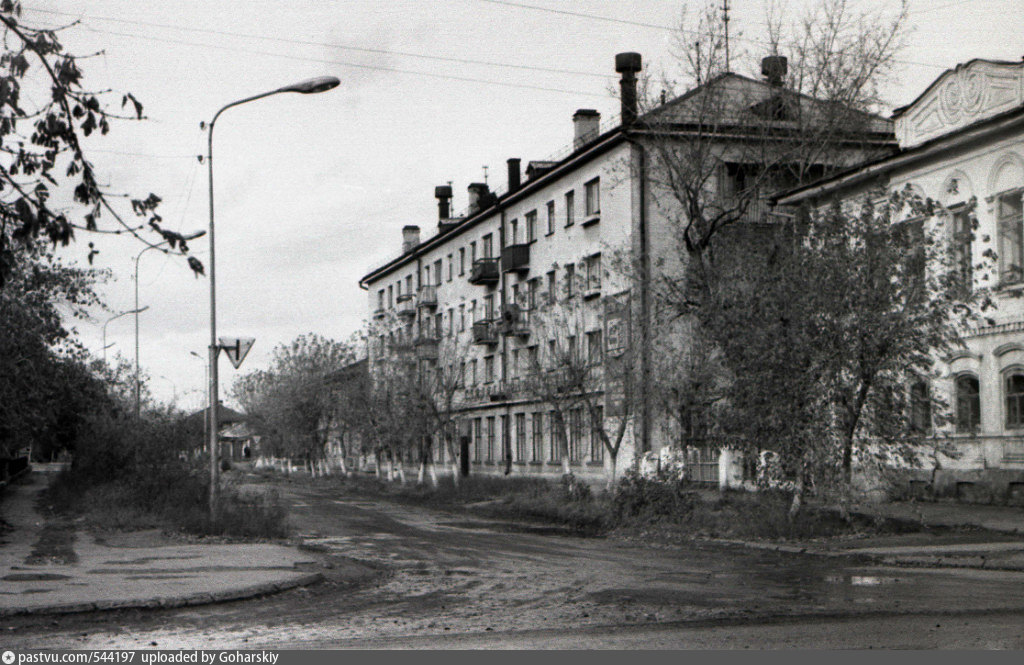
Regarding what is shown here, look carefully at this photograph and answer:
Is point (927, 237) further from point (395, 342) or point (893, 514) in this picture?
point (395, 342)

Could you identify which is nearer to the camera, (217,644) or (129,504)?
(217,644)

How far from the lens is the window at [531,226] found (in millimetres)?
52938

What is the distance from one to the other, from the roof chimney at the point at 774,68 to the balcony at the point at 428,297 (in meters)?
34.2

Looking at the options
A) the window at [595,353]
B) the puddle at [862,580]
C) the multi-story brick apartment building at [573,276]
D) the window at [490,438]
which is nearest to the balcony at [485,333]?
the multi-story brick apartment building at [573,276]

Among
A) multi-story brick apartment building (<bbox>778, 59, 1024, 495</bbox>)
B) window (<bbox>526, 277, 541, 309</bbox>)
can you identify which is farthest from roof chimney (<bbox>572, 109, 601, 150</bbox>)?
multi-story brick apartment building (<bbox>778, 59, 1024, 495</bbox>)

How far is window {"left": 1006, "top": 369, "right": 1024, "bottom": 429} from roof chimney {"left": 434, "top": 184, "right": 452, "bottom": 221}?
166 ft

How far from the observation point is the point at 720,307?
914 inches

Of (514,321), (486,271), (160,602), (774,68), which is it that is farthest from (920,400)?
(486,271)

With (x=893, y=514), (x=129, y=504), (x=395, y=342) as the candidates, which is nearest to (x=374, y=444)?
(x=395, y=342)

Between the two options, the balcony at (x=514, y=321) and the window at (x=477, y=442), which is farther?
the window at (x=477, y=442)

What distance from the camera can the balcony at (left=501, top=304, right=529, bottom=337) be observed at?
170 ft

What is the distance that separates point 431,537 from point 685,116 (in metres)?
19.1

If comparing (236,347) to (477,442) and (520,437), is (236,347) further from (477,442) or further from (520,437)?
(477,442)

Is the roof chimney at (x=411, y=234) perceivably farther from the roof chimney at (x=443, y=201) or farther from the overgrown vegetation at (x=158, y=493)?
the overgrown vegetation at (x=158, y=493)
